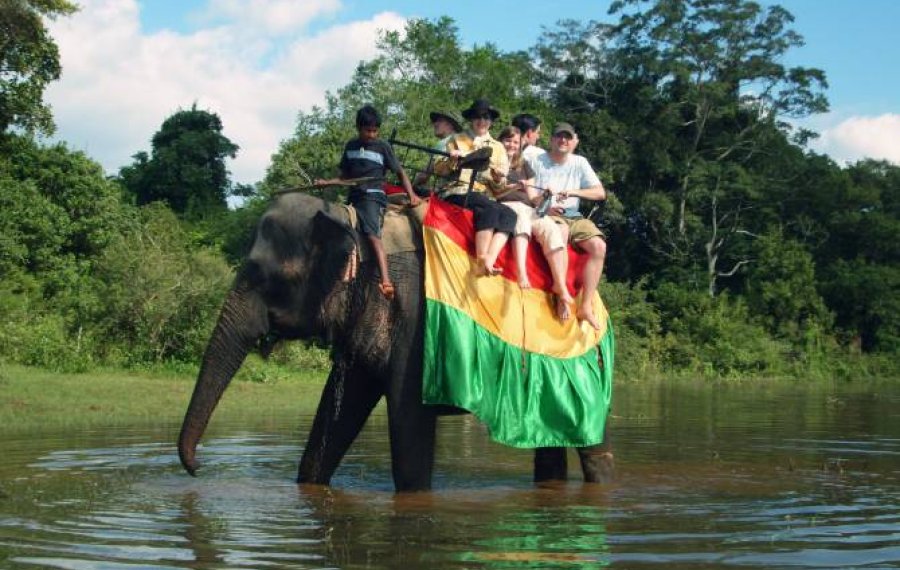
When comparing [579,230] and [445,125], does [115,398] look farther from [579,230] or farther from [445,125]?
[579,230]

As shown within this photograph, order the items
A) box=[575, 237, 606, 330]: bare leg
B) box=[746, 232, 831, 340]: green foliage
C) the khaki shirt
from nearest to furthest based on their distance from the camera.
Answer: the khaki shirt < box=[575, 237, 606, 330]: bare leg < box=[746, 232, 831, 340]: green foliage

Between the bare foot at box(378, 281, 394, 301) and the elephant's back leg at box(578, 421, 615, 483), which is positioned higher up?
the bare foot at box(378, 281, 394, 301)

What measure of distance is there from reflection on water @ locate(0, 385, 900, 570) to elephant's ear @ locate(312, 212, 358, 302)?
1749 mm

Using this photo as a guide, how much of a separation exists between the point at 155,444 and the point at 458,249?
551 cm

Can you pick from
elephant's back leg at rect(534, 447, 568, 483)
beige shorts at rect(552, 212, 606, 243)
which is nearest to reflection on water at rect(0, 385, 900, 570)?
elephant's back leg at rect(534, 447, 568, 483)

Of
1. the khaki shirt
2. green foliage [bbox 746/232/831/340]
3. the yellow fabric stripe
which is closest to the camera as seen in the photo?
the yellow fabric stripe

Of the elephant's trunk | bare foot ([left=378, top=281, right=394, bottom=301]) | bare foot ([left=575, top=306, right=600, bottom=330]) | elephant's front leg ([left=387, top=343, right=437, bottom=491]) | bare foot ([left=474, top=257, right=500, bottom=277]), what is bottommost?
elephant's front leg ([left=387, top=343, right=437, bottom=491])

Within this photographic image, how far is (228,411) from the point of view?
63.6 feet

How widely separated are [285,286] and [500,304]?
6.05 ft

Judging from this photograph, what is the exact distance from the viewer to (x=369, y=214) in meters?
10.4

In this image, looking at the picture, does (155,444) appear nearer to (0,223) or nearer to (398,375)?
(398,375)

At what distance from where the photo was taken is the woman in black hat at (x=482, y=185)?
10773 mm

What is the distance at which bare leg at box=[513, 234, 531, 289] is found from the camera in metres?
10.9

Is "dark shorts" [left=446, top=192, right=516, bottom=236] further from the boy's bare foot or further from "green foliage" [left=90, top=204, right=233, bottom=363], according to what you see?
"green foliage" [left=90, top=204, right=233, bottom=363]
